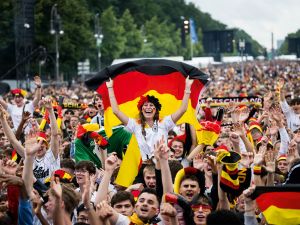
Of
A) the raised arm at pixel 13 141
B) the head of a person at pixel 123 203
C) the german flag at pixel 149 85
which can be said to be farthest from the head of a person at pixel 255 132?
the head of a person at pixel 123 203

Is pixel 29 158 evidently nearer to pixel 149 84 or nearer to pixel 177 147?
pixel 177 147

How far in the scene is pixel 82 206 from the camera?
852 cm

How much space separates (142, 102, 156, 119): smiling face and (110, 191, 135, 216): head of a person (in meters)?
2.91

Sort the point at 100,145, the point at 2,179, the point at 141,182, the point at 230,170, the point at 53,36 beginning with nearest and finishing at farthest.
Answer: the point at 2,179, the point at 230,170, the point at 141,182, the point at 100,145, the point at 53,36

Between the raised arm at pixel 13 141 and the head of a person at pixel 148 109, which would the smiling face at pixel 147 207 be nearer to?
the raised arm at pixel 13 141

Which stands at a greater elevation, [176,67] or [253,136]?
[176,67]

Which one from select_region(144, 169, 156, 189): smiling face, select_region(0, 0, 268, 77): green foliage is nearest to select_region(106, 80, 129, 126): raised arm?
select_region(144, 169, 156, 189): smiling face

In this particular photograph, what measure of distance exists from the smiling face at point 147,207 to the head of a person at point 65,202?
0.52 meters

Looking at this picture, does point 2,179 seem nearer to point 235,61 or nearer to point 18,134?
point 18,134

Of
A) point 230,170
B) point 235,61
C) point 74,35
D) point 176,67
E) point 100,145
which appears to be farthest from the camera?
point 235,61

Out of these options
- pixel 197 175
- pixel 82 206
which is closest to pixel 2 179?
pixel 82 206

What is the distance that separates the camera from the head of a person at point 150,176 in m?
10.3

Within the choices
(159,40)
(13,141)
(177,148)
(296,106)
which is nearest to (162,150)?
(13,141)

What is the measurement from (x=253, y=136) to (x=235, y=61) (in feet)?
345
